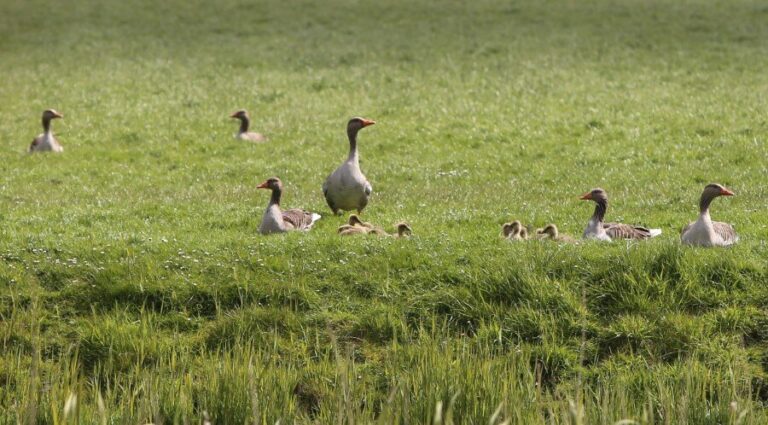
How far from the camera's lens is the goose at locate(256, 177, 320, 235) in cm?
1544

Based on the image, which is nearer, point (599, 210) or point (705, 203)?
point (705, 203)

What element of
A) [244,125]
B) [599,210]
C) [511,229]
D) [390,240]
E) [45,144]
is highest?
[599,210]

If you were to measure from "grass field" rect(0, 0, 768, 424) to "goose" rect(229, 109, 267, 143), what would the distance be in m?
0.46

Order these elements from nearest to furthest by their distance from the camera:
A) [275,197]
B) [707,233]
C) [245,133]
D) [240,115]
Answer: [707,233]
[275,197]
[245,133]
[240,115]

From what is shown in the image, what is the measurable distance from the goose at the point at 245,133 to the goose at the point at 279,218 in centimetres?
871

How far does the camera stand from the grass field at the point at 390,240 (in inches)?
388

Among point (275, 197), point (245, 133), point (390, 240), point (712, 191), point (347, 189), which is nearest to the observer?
point (390, 240)

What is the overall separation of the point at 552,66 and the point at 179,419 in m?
26.6

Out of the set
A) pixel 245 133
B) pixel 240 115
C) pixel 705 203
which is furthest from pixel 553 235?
pixel 240 115

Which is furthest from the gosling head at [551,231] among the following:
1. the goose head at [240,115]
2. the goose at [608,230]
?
the goose head at [240,115]

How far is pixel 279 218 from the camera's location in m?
15.6

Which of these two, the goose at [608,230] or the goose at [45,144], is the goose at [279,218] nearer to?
the goose at [608,230]

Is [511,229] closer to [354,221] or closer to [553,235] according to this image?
[553,235]

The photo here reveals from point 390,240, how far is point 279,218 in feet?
6.96
